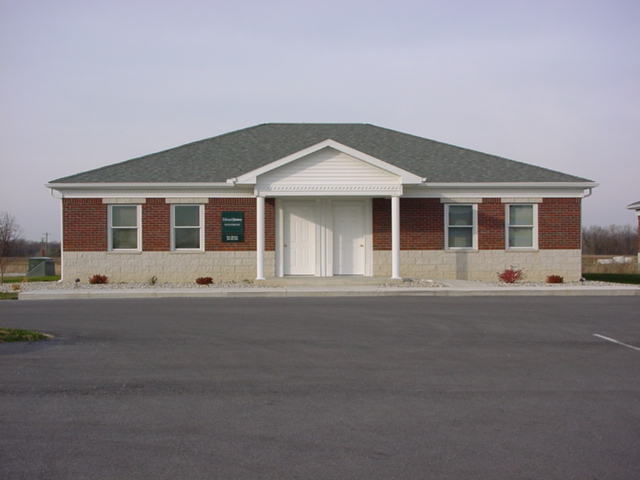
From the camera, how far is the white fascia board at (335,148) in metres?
21.1

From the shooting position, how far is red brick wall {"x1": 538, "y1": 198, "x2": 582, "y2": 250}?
2305 cm

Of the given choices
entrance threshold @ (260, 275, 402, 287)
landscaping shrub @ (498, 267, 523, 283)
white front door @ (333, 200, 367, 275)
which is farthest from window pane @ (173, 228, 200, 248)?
landscaping shrub @ (498, 267, 523, 283)

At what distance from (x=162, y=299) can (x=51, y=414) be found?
11641 mm

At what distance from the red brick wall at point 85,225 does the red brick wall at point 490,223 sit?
42.6 ft

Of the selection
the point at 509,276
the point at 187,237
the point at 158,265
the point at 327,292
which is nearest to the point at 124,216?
the point at 158,265

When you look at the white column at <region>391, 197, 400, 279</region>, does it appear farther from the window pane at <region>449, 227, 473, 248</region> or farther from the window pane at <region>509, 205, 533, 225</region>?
the window pane at <region>509, 205, 533, 225</region>

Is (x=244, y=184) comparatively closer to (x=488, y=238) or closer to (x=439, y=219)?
(x=439, y=219)

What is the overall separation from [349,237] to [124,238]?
25.5 feet

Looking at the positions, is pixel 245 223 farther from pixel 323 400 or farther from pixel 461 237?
pixel 323 400

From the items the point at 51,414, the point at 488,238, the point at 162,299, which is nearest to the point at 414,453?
the point at 51,414

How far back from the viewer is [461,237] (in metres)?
23.1

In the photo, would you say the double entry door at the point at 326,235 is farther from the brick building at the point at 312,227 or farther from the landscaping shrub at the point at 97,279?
the landscaping shrub at the point at 97,279

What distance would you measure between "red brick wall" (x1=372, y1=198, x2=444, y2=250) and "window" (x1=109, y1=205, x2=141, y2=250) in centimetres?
820

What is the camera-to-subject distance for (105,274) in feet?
74.4
